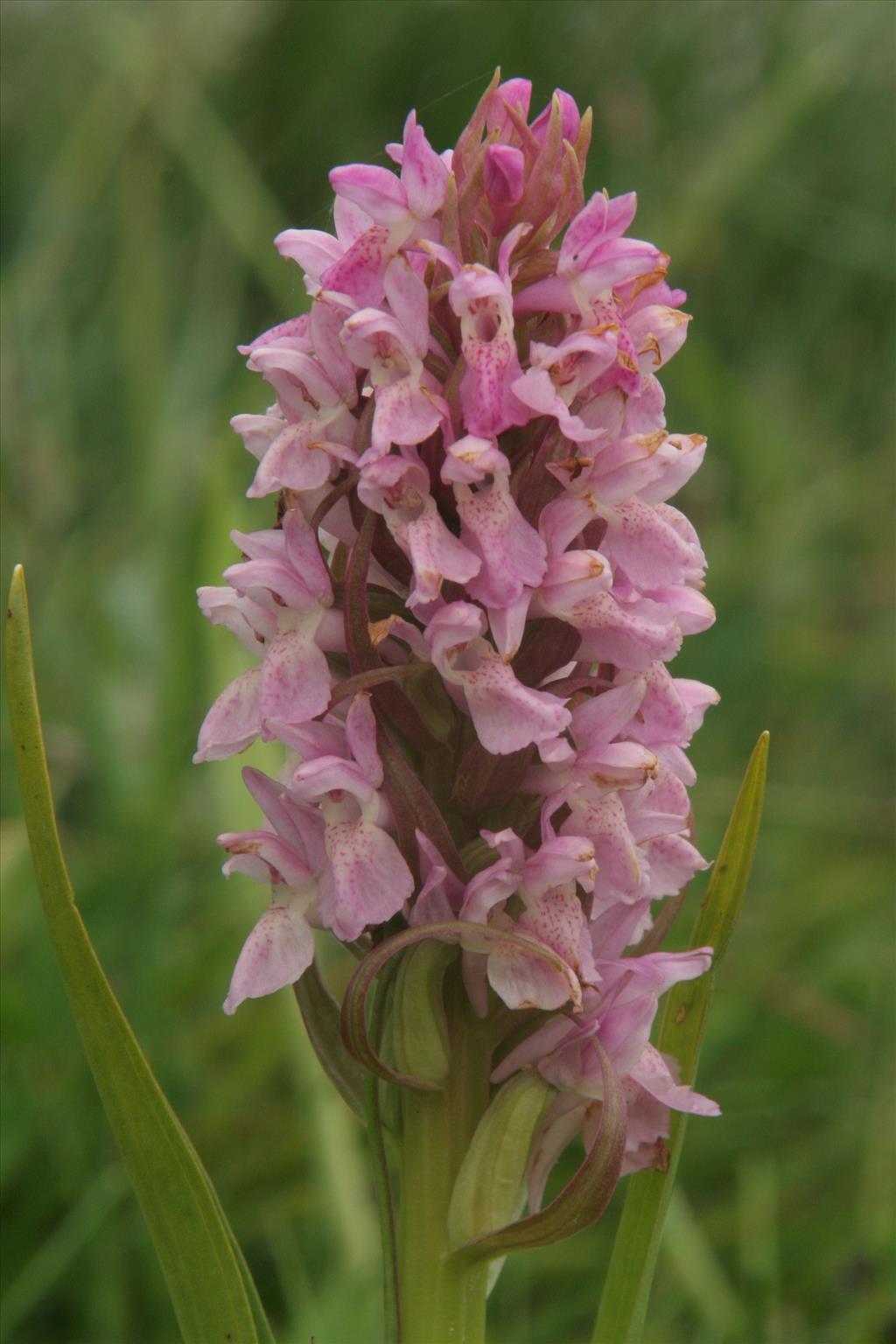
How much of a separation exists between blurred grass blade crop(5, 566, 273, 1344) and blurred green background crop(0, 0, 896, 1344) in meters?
0.55

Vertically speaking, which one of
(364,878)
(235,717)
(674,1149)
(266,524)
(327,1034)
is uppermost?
(266,524)

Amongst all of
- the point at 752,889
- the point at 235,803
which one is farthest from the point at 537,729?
the point at 752,889

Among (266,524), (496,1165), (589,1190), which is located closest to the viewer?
(589,1190)

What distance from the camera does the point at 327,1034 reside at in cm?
119

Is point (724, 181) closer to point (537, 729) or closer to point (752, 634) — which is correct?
point (752, 634)

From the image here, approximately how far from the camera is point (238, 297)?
4258 mm

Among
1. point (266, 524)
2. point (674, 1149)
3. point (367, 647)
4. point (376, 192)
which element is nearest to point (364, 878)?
point (367, 647)

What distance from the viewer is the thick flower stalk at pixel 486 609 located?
1090mm

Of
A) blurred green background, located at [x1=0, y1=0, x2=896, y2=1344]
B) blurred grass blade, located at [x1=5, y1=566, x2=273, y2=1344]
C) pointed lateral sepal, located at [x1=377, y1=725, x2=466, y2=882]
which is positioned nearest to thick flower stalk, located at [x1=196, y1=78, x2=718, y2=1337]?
pointed lateral sepal, located at [x1=377, y1=725, x2=466, y2=882]

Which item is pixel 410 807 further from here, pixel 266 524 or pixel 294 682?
pixel 266 524

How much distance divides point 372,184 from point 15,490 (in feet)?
7.69

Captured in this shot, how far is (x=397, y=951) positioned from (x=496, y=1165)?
8.3 inches

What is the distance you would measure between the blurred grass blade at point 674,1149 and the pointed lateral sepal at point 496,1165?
12 cm

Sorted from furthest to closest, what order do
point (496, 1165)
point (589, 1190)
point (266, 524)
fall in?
1. point (266, 524)
2. point (496, 1165)
3. point (589, 1190)
